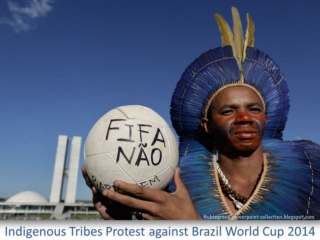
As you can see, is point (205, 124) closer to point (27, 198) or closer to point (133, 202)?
point (133, 202)

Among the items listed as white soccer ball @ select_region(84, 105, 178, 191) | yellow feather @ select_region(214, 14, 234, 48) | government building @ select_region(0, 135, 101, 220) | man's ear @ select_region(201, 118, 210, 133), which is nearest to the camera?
white soccer ball @ select_region(84, 105, 178, 191)

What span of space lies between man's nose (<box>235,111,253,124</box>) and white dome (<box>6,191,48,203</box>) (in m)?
58.8

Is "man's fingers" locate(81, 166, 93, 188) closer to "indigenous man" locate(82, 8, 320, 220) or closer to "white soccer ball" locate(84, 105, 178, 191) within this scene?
"indigenous man" locate(82, 8, 320, 220)

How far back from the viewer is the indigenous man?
11.5 ft

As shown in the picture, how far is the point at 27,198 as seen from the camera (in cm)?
5666

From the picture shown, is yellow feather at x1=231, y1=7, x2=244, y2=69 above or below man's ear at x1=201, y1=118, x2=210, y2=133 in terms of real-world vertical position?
above

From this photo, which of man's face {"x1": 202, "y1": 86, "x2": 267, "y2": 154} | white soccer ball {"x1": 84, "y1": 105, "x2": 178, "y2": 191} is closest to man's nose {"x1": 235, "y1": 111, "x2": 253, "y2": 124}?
man's face {"x1": 202, "y1": 86, "x2": 267, "y2": 154}

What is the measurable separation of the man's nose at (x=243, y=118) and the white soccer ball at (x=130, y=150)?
3.06 ft

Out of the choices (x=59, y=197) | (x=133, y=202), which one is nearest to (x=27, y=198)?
(x=59, y=197)

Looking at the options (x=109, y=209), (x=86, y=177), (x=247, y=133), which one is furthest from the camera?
(x=247, y=133)

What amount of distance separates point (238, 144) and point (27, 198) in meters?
60.3

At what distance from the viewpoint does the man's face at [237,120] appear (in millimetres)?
3568

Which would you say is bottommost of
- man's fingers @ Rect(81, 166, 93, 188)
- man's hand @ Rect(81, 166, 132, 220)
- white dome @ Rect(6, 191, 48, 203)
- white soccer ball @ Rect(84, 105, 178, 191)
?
white dome @ Rect(6, 191, 48, 203)

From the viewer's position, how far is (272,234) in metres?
3.74
